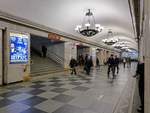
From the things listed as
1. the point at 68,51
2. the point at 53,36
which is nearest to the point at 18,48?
the point at 53,36

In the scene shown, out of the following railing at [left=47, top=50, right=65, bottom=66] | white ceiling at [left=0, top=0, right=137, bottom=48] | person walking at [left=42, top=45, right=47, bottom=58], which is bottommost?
railing at [left=47, top=50, right=65, bottom=66]

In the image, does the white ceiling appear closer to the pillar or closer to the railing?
the pillar

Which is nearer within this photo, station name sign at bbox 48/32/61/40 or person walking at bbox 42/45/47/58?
station name sign at bbox 48/32/61/40

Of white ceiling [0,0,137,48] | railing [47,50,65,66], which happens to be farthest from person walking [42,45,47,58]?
white ceiling [0,0,137,48]

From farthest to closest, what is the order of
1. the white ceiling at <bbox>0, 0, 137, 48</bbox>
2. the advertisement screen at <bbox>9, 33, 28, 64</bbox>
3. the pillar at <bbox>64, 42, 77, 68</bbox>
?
the pillar at <bbox>64, 42, 77, 68</bbox> < the advertisement screen at <bbox>9, 33, 28, 64</bbox> < the white ceiling at <bbox>0, 0, 137, 48</bbox>

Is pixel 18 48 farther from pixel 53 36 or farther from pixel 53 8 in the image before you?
pixel 53 36

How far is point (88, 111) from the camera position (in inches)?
138

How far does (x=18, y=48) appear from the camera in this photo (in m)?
7.49

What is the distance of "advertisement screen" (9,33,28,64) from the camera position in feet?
23.5

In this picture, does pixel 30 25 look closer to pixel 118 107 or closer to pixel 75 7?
pixel 75 7

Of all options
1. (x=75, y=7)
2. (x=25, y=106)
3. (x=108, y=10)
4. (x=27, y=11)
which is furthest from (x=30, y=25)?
(x=25, y=106)

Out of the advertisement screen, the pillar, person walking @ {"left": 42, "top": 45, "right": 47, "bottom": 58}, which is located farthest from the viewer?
person walking @ {"left": 42, "top": 45, "right": 47, "bottom": 58}

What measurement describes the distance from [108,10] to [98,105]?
5.98 m

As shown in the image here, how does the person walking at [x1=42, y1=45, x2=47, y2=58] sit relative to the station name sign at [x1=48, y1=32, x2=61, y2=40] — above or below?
below
